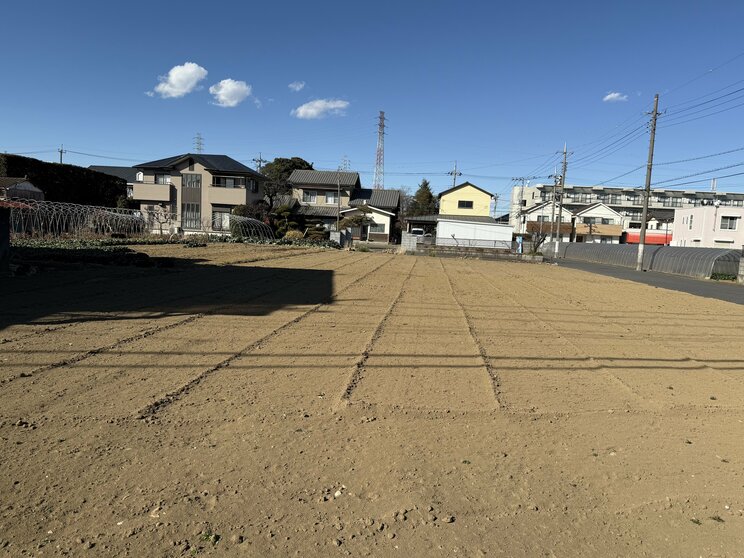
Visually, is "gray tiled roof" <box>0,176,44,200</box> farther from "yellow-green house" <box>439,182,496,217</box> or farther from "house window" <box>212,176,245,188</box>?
"yellow-green house" <box>439,182,496,217</box>

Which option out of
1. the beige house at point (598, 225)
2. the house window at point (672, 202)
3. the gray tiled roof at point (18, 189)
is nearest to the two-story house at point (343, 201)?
the gray tiled roof at point (18, 189)

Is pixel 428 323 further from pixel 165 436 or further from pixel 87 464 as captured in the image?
pixel 87 464

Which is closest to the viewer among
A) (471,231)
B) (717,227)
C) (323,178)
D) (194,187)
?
(194,187)

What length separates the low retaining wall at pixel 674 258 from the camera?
24500 millimetres

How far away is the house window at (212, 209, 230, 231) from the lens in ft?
127

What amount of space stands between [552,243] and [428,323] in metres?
42.6

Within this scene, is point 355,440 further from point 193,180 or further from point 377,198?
point 377,198

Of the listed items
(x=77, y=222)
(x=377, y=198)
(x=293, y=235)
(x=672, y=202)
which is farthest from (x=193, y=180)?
(x=672, y=202)

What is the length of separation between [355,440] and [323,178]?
5137 cm

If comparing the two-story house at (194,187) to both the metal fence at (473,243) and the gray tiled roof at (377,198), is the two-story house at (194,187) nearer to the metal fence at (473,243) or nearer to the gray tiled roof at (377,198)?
the gray tiled roof at (377,198)

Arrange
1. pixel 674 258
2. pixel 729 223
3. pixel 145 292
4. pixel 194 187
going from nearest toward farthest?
pixel 145 292 < pixel 674 258 < pixel 194 187 < pixel 729 223

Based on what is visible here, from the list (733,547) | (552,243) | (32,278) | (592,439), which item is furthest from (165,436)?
(552,243)

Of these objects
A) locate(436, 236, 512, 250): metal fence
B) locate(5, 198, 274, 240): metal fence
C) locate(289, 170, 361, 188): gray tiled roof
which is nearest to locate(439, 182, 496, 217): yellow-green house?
locate(289, 170, 361, 188): gray tiled roof

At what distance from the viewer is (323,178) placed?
53.1 m
